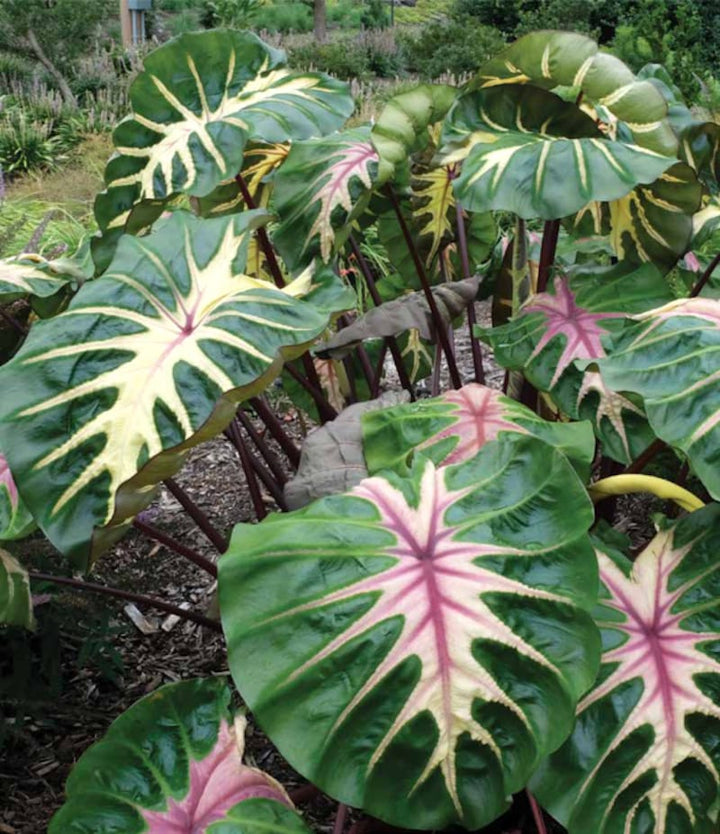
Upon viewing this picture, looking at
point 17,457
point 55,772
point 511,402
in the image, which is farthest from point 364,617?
point 55,772

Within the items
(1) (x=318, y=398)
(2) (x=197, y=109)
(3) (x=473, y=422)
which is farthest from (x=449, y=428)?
(2) (x=197, y=109)

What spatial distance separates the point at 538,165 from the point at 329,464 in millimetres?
538

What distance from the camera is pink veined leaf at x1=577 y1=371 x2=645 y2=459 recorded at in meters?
1.38

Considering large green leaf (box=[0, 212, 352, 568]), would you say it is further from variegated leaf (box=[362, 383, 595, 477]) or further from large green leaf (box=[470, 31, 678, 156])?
large green leaf (box=[470, 31, 678, 156])

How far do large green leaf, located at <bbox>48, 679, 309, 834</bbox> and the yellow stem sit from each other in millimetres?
561

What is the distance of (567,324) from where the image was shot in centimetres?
155

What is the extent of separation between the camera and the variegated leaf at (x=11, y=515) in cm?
108

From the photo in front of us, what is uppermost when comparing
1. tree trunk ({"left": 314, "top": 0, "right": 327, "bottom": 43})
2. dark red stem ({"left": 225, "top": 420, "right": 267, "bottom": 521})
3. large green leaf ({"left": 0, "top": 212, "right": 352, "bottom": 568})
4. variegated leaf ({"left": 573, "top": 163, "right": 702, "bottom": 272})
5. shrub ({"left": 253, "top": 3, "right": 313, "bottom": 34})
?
large green leaf ({"left": 0, "top": 212, "right": 352, "bottom": 568})

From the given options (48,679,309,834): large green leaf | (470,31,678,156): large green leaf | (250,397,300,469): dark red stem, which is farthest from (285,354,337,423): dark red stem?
→ (48,679,309,834): large green leaf

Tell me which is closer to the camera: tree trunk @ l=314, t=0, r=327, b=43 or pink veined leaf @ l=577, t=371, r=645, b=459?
pink veined leaf @ l=577, t=371, r=645, b=459

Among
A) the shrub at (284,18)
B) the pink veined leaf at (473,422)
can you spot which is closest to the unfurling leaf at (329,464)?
the pink veined leaf at (473,422)

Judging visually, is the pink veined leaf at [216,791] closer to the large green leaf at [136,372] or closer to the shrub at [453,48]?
the large green leaf at [136,372]

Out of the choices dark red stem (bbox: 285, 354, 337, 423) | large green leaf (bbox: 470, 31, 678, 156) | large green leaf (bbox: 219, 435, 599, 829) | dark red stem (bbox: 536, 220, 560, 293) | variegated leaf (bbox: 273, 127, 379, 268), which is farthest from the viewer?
dark red stem (bbox: 285, 354, 337, 423)

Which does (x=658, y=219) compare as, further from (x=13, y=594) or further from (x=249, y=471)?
(x=13, y=594)
